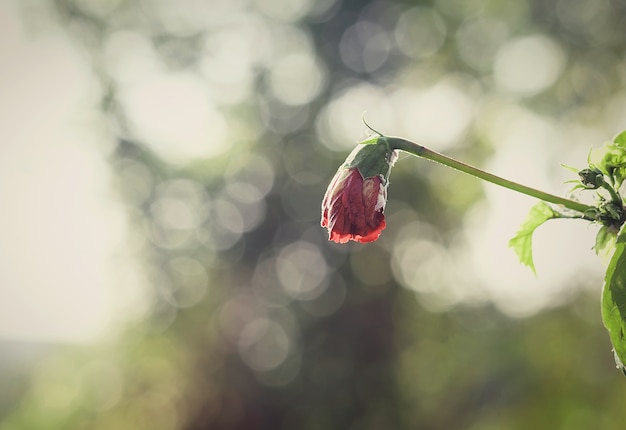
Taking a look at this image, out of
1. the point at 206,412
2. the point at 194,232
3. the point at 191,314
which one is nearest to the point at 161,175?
the point at 194,232

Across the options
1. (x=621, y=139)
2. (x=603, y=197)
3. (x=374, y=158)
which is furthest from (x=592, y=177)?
(x=374, y=158)

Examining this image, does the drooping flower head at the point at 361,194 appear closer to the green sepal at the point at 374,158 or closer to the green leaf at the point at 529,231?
the green sepal at the point at 374,158

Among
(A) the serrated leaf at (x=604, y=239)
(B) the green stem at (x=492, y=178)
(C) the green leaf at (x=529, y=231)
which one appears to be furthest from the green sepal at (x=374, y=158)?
(A) the serrated leaf at (x=604, y=239)

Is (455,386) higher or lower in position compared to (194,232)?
lower

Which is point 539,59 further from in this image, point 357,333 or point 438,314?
point 357,333

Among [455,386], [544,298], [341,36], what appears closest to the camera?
[341,36]

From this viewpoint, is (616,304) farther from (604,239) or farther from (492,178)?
(492,178)
